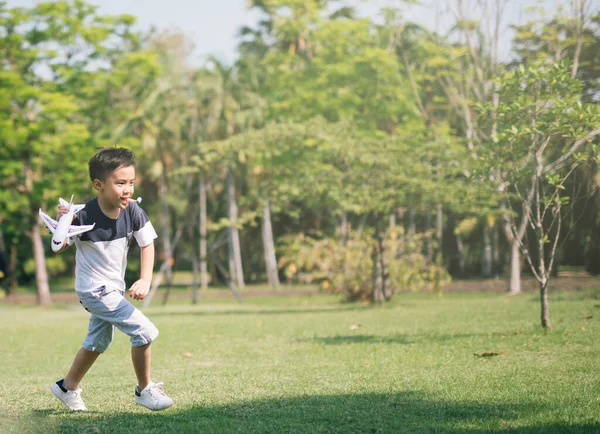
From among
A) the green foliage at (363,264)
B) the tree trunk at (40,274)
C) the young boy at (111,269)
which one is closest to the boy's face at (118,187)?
the young boy at (111,269)

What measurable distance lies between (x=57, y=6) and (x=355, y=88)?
11.0 metres

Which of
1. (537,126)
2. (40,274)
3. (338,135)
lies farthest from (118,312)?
(40,274)

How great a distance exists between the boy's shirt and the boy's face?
0.11m

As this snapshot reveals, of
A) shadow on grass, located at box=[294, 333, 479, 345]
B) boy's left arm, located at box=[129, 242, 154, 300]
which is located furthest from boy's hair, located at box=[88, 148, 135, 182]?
shadow on grass, located at box=[294, 333, 479, 345]

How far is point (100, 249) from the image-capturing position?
5.36 m

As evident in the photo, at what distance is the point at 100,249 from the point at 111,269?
0.57ft

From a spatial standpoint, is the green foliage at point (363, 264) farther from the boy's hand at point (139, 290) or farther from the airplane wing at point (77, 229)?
the airplane wing at point (77, 229)

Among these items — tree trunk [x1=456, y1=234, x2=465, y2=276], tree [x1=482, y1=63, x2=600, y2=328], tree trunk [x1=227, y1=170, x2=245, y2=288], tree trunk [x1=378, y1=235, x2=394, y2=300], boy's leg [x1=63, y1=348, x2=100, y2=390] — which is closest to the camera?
boy's leg [x1=63, y1=348, x2=100, y2=390]

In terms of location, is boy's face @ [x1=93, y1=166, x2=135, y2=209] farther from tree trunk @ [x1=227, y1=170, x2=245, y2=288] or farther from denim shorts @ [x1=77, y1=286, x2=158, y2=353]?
tree trunk @ [x1=227, y1=170, x2=245, y2=288]

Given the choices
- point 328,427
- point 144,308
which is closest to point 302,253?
point 144,308

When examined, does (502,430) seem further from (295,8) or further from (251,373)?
(295,8)

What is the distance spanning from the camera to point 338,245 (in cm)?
2002

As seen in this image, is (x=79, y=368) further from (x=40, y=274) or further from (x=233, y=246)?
(x=233, y=246)

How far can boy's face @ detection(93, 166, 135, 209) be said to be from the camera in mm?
5371
